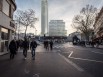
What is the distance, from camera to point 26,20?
60.3 metres

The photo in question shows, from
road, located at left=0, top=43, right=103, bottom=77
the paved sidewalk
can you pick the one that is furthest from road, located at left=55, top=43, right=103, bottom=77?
the paved sidewalk

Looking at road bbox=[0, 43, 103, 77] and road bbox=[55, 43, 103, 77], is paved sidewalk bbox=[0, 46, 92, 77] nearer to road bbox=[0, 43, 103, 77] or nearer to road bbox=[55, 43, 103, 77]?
road bbox=[0, 43, 103, 77]

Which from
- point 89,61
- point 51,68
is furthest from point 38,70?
point 89,61

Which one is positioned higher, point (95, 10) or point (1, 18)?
point (95, 10)

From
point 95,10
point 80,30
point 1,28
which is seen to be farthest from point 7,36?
point 80,30

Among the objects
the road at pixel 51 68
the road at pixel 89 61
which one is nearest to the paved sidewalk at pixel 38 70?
the road at pixel 51 68

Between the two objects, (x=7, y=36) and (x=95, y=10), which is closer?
(x=7, y=36)

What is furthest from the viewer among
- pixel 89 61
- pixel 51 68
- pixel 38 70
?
pixel 89 61

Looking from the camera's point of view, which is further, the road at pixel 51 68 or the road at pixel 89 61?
the road at pixel 89 61

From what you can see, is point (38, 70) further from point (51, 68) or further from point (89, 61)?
point (89, 61)

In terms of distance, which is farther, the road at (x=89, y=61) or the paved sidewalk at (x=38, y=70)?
the road at (x=89, y=61)

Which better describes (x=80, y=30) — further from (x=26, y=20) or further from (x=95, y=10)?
(x=26, y=20)

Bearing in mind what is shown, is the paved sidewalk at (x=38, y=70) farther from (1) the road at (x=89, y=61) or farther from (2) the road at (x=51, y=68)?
(1) the road at (x=89, y=61)

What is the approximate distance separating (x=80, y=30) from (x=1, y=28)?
66.1 m
